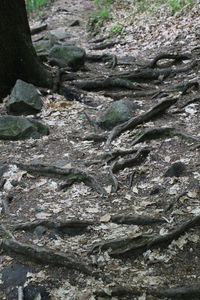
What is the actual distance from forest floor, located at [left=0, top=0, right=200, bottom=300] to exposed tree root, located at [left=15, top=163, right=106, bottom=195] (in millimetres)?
36

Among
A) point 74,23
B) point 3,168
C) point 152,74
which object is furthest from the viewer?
point 74,23

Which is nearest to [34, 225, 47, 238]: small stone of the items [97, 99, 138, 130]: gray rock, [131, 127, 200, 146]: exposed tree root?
[131, 127, 200, 146]: exposed tree root

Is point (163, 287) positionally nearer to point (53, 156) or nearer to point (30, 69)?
point (53, 156)

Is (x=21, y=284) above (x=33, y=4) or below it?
above

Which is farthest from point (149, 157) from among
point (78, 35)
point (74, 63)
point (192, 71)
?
point (78, 35)

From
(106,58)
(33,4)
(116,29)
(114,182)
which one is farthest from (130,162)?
(33,4)

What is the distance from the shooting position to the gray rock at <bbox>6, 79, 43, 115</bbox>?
25.2ft

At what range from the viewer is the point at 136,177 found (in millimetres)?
5422

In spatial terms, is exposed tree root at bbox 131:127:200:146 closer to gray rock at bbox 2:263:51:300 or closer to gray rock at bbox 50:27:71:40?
gray rock at bbox 2:263:51:300

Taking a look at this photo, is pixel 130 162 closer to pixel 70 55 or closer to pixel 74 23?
pixel 70 55

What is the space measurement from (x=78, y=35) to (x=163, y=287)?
1379 centimetres

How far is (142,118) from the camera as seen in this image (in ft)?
22.2

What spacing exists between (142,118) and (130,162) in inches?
51.4

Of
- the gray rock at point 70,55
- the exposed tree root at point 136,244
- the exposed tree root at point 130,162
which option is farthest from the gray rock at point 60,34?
the exposed tree root at point 136,244
